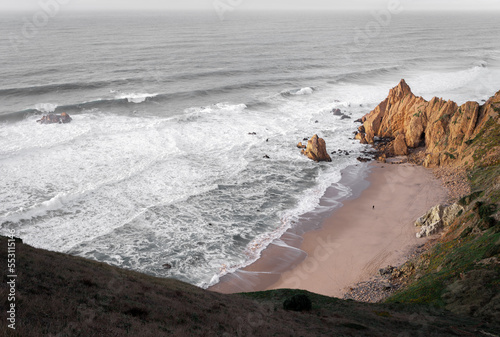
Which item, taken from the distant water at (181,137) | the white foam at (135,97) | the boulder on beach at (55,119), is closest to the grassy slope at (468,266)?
the distant water at (181,137)

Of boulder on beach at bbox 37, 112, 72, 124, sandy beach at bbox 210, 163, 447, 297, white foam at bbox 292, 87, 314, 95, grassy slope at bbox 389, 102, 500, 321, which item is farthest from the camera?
white foam at bbox 292, 87, 314, 95

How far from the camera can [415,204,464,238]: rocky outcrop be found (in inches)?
1215

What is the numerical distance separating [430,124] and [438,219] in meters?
23.1

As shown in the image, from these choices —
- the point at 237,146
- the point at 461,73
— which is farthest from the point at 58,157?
the point at 461,73

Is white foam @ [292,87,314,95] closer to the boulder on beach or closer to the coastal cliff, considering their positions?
the coastal cliff

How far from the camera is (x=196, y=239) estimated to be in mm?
32969

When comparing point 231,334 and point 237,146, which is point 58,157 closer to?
point 237,146

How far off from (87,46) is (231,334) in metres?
125

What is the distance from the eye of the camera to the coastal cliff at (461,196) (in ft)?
67.9

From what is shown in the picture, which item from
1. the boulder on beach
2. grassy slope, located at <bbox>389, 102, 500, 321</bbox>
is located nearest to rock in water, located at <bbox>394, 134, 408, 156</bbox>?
grassy slope, located at <bbox>389, 102, 500, 321</bbox>

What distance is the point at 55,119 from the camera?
59.2 meters

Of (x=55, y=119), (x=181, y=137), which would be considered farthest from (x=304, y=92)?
(x=55, y=119)

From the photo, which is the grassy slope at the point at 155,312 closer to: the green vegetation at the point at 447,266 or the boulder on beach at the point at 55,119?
the green vegetation at the point at 447,266

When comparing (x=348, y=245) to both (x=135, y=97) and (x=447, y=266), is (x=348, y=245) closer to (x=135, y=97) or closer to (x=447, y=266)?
(x=447, y=266)
